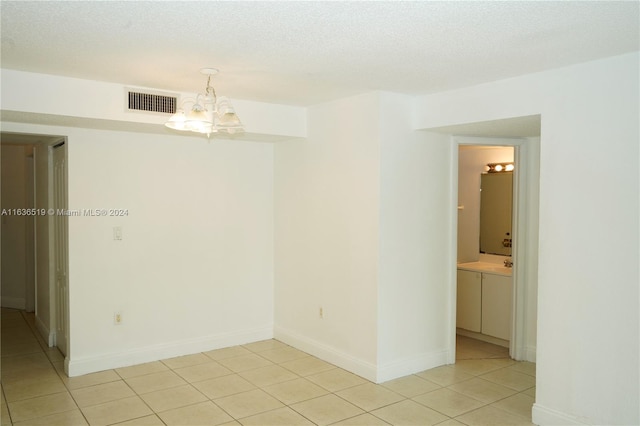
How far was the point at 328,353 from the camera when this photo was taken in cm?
471

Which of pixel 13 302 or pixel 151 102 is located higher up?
pixel 151 102

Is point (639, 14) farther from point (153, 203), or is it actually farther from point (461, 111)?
point (153, 203)

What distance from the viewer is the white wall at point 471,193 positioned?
19.6 ft

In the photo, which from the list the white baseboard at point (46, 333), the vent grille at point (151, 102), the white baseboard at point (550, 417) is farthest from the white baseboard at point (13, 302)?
the white baseboard at point (550, 417)

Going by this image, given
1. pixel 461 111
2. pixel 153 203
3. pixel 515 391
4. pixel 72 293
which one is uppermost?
pixel 461 111

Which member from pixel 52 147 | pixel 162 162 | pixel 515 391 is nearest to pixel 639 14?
pixel 515 391

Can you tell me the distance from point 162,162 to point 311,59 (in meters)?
2.20

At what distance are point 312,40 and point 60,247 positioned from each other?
11.1ft

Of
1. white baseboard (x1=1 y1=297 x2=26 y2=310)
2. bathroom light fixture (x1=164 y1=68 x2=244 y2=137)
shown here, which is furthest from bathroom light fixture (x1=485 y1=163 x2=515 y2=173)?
white baseboard (x1=1 y1=297 x2=26 y2=310)

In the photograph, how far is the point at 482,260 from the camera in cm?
600

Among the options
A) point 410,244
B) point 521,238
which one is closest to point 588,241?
point 410,244

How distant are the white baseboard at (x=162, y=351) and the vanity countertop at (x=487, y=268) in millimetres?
2266

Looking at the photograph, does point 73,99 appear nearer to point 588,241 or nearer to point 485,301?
point 588,241

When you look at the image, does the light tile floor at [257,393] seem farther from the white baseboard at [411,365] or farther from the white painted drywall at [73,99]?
the white painted drywall at [73,99]
